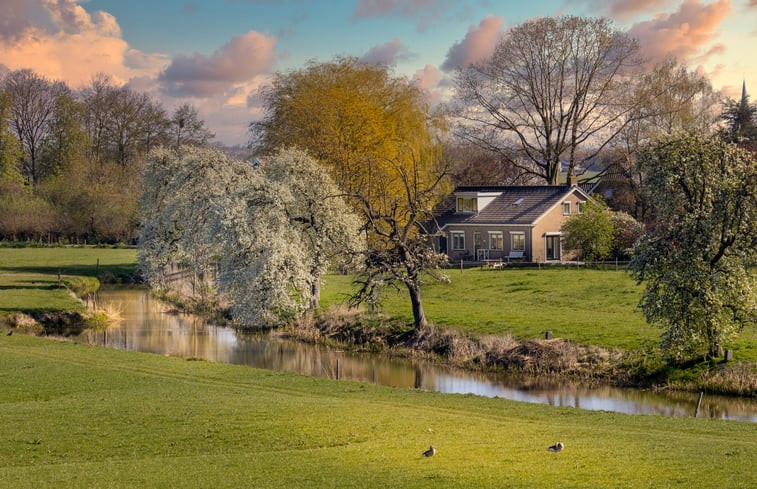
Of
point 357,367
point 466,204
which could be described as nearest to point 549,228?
point 466,204

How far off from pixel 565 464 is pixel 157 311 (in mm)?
43950

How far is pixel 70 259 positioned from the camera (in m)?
81.8

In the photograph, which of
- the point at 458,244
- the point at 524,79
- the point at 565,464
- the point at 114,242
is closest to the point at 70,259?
the point at 114,242

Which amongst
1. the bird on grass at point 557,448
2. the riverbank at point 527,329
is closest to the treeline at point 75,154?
the riverbank at point 527,329

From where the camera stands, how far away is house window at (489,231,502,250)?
72062 mm

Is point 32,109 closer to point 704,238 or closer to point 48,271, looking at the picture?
point 48,271

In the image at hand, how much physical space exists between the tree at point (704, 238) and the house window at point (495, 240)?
40321 millimetres

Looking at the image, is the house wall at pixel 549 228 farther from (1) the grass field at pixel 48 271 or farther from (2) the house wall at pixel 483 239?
(1) the grass field at pixel 48 271

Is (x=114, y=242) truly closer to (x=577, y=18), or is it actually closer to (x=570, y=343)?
(x=577, y=18)

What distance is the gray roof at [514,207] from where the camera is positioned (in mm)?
71188

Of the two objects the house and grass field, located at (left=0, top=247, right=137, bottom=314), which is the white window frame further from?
grass field, located at (left=0, top=247, right=137, bottom=314)

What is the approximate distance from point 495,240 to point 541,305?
25084 mm

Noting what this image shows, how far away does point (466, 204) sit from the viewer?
250ft

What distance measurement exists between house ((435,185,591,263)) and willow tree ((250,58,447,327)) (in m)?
7.67
